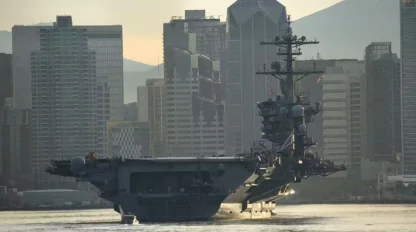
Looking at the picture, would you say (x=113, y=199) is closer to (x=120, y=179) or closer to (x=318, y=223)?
(x=120, y=179)

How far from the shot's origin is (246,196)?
83688mm

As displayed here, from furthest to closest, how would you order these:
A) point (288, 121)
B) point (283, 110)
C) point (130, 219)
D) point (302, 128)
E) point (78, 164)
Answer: point (288, 121) → point (283, 110) → point (302, 128) → point (130, 219) → point (78, 164)

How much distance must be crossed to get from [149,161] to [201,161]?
2.61 meters

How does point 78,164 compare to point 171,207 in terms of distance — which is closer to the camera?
point 78,164

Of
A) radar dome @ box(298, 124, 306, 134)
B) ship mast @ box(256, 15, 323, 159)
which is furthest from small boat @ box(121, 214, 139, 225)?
radar dome @ box(298, 124, 306, 134)

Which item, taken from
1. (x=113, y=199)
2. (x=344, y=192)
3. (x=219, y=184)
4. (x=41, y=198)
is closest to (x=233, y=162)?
(x=219, y=184)

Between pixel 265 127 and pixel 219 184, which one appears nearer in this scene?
pixel 219 184

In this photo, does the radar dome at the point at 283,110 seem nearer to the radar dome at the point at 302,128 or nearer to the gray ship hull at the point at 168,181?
the radar dome at the point at 302,128

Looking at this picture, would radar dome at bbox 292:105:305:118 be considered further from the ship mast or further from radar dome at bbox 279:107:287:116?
radar dome at bbox 279:107:287:116

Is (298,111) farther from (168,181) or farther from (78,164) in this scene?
(78,164)

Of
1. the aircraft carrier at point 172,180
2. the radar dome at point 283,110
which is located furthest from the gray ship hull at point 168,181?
the radar dome at point 283,110

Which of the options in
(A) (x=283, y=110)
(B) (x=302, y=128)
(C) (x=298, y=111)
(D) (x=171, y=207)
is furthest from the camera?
(A) (x=283, y=110)

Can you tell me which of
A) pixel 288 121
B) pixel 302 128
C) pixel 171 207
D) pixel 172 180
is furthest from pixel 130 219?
pixel 288 121

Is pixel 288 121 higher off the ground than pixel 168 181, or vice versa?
pixel 288 121
